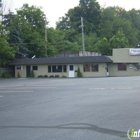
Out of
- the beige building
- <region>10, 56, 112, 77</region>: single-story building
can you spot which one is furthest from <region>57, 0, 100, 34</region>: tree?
the beige building

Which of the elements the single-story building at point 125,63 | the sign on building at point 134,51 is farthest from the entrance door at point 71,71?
the sign on building at point 134,51

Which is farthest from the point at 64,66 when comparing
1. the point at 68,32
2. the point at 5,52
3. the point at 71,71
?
the point at 68,32

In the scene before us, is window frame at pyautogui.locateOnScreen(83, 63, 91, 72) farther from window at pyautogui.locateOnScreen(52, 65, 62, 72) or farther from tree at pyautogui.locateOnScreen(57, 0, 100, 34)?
tree at pyautogui.locateOnScreen(57, 0, 100, 34)

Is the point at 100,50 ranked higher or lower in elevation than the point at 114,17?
lower

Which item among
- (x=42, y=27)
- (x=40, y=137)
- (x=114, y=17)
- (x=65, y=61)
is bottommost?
(x=40, y=137)

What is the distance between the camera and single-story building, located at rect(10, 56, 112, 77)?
4819cm

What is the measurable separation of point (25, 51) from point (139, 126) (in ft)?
171

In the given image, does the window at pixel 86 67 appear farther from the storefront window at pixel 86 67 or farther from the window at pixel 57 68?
the window at pixel 57 68

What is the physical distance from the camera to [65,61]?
4934 centimetres

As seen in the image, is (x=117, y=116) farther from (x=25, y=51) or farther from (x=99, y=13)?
(x=99, y=13)

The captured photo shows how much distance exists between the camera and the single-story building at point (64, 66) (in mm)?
48188

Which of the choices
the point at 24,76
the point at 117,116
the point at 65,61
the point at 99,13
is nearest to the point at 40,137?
the point at 117,116

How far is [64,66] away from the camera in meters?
50.1

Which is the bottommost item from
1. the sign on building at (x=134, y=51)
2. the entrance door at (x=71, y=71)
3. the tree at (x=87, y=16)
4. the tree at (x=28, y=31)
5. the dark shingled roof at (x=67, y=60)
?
the entrance door at (x=71, y=71)
